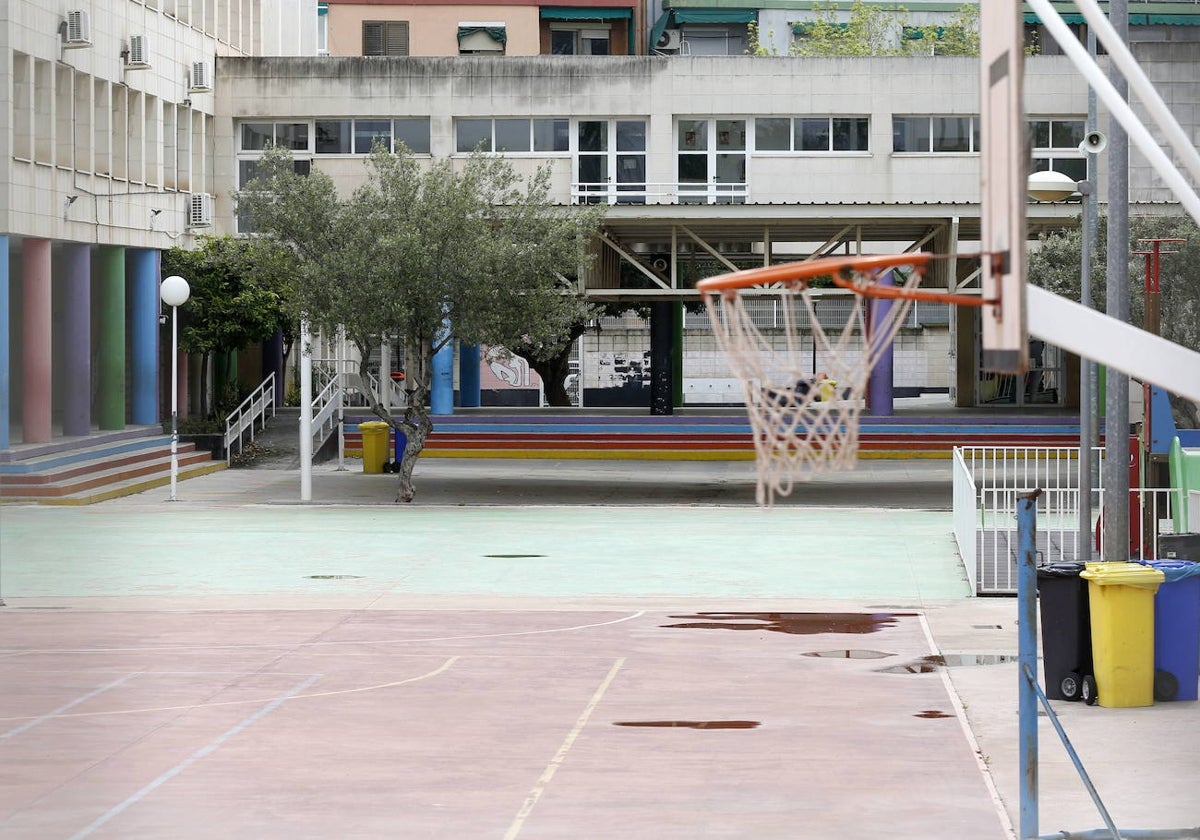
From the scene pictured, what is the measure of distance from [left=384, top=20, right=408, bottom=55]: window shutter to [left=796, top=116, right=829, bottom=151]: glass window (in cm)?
2481

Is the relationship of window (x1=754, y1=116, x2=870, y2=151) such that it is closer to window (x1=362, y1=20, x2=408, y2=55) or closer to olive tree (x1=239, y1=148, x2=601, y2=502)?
olive tree (x1=239, y1=148, x2=601, y2=502)

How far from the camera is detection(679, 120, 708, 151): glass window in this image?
156ft

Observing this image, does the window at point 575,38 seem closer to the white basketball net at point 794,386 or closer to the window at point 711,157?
the window at point 711,157

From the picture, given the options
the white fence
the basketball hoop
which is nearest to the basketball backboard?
the basketball hoop

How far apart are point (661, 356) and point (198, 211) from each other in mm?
13510

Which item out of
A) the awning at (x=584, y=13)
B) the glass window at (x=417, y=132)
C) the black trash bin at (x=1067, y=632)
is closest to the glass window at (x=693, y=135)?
the glass window at (x=417, y=132)

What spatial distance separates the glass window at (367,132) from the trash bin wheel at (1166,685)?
3737 cm

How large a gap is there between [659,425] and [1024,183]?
38867 millimetres

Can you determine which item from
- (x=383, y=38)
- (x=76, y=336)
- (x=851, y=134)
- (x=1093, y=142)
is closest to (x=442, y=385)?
(x=76, y=336)

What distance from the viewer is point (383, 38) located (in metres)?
67.4

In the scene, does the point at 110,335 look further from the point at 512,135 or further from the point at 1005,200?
the point at 1005,200

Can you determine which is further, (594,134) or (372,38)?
(372,38)

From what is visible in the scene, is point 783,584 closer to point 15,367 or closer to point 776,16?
point 15,367

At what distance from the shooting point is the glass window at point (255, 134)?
4806 centimetres
